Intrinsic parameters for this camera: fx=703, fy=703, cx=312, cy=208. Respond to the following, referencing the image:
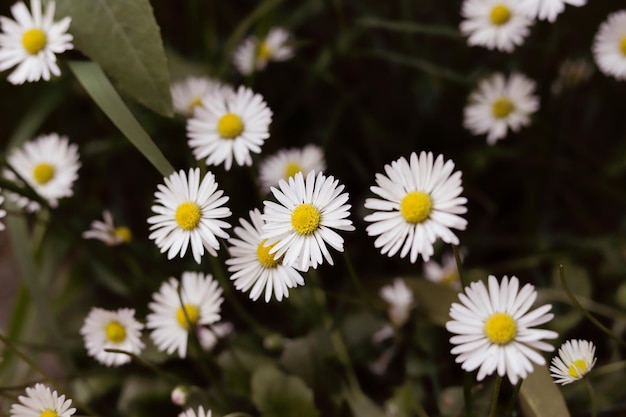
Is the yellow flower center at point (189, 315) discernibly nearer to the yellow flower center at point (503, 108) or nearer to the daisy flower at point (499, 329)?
the daisy flower at point (499, 329)

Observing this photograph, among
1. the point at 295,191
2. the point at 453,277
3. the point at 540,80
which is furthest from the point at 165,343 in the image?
the point at 540,80

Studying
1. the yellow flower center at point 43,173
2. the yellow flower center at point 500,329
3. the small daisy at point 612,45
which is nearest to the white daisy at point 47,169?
the yellow flower center at point 43,173

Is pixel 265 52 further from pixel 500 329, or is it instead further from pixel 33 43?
pixel 500 329

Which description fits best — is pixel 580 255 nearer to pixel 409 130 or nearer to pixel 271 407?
pixel 409 130

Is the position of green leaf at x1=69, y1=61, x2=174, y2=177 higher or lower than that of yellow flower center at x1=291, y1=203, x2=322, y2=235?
higher

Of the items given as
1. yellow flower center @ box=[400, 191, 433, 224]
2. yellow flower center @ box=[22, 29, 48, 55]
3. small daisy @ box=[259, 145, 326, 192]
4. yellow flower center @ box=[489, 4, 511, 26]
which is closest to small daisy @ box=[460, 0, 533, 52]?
yellow flower center @ box=[489, 4, 511, 26]

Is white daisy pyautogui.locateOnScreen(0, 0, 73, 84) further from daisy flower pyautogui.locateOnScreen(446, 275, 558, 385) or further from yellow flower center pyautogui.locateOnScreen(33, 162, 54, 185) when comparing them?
daisy flower pyautogui.locateOnScreen(446, 275, 558, 385)
